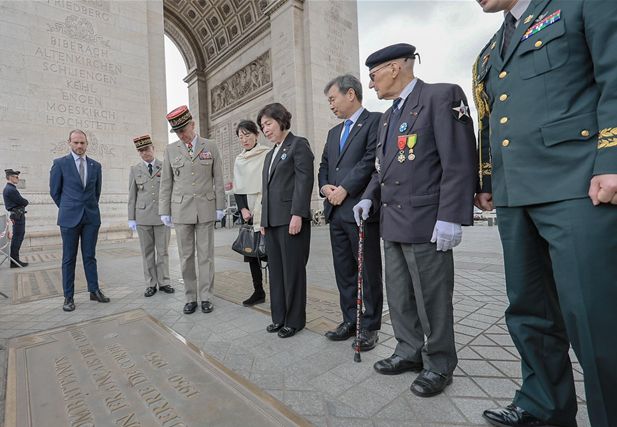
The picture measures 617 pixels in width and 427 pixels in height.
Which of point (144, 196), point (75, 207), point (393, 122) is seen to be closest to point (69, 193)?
point (75, 207)

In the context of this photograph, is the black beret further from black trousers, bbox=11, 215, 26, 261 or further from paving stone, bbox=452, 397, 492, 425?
black trousers, bbox=11, 215, 26, 261

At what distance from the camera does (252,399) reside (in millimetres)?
1798

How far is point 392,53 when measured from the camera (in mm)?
1999

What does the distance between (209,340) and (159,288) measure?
2.14 meters

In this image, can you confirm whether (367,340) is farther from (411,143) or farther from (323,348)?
(411,143)

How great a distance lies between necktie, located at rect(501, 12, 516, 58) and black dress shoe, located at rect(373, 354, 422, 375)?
71.4 inches

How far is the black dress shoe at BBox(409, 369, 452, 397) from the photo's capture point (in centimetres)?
180

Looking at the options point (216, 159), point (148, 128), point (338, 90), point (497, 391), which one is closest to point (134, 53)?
point (148, 128)

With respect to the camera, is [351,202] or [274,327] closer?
[351,202]

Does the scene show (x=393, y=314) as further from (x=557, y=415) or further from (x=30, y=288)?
(x=30, y=288)

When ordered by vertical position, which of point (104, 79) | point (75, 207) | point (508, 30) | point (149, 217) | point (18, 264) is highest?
point (104, 79)

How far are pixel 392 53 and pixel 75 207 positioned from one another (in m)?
3.86

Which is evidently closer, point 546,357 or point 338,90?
point 546,357

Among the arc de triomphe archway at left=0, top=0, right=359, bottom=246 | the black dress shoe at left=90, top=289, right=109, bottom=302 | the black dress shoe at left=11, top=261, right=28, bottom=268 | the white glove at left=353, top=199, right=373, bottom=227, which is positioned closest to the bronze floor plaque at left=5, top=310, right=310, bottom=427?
the black dress shoe at left=90, top=289, right=109, bottom=302
